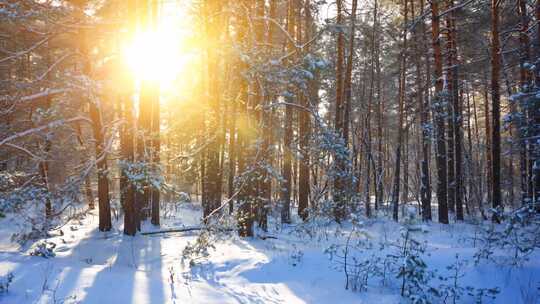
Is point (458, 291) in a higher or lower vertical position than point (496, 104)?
lower

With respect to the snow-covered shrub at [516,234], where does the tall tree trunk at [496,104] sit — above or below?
above

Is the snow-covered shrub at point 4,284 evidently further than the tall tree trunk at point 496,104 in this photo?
No

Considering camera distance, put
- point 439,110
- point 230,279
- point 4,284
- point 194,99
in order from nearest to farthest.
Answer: point 4,284
point 230,279
point 439,110
point 194,99

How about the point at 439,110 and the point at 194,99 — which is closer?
the point at 439,110

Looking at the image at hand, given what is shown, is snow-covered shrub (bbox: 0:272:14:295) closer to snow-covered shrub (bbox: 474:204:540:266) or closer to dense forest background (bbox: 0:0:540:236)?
dense forest background (bbox: 0:0:540:236)

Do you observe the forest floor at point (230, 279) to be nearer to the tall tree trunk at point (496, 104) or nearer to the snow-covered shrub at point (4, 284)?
the snow-covered shrub at point (4, 284)

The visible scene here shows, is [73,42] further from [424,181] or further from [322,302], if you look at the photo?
[424,181]

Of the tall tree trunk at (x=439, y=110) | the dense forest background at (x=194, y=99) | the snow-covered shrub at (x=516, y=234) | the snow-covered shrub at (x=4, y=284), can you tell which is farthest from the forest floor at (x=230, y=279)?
the tall tree trunk at (x=439, y=110)

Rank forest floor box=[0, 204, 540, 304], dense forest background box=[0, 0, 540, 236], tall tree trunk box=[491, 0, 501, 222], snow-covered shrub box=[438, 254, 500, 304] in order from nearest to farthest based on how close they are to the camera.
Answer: forest floor box=[0, 204, 540, 304], snow-covered shrub box=[438, 254, 500, 304], dense forest background box=[0, 0, 540, 236], tall tree trunk box=[491, 0, 501, 222]

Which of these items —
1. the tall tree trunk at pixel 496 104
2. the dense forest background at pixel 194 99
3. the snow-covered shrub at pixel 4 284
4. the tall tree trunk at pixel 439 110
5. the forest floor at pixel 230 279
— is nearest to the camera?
the snow-covered shrub at pixel 4 284

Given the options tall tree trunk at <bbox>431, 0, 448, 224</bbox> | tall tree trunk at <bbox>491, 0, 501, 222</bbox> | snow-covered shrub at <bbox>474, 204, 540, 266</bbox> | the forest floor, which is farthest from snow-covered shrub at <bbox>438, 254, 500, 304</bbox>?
tall tree trunk at <bbox>431, 0, 448, 224</bbox>

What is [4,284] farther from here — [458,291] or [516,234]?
[516,234]

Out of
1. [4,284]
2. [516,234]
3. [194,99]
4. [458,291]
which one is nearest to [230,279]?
[4,284]

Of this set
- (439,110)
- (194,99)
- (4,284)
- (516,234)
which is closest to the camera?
(4,284)
